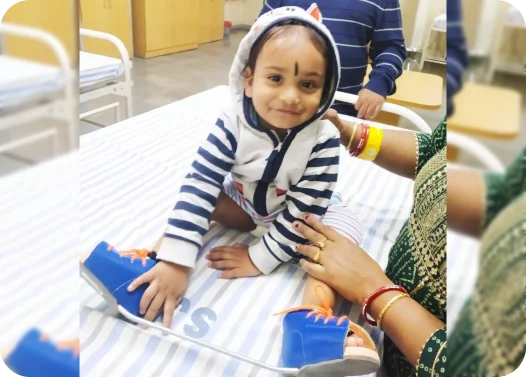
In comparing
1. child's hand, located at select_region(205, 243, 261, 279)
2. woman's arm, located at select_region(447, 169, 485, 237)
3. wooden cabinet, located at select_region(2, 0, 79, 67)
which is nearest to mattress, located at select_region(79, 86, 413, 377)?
child's hand, located at select_region(205, 243, 261, 279)

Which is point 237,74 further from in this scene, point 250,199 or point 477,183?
point 477,183

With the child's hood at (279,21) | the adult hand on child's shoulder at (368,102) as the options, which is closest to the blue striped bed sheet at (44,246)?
the child's hood at (279,21)

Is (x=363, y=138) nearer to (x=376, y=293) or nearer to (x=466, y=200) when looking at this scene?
(x=376, y=293)

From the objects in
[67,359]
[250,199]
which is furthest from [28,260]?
[250,199]

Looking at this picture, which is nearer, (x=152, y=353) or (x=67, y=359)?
(x=67, y=359)

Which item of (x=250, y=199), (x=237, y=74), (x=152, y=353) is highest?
(x=237, y=74)

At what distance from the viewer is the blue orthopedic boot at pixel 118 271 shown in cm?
40

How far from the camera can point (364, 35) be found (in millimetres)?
396

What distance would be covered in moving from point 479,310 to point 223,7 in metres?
0.35

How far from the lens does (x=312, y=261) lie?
0.48 meters

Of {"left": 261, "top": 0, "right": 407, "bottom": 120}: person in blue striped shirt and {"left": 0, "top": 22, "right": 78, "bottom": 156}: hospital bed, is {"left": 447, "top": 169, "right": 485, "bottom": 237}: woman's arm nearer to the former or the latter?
{"left": 0, "top": 22, "right": 78, "bottom": 156}: hospital bed

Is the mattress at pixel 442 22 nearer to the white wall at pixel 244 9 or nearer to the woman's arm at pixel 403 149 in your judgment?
the white wall at pixel 244 9

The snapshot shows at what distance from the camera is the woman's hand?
455mm

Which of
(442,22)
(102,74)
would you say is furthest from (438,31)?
(102,74)
